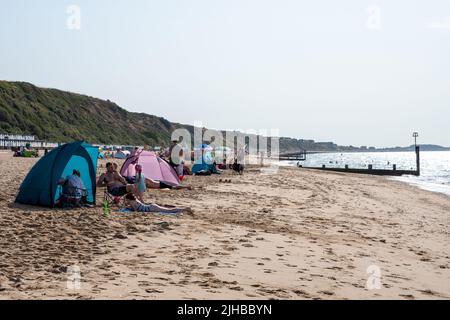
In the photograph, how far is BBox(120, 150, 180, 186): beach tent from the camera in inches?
644

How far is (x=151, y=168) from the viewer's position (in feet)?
55.3

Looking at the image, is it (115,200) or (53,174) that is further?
(115,200)

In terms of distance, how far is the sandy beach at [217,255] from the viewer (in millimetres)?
5250

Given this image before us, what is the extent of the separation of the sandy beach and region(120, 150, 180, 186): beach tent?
4937 mm

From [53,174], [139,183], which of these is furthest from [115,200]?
[53,174]

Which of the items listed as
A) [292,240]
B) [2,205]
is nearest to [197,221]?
[292,240]

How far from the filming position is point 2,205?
10.6m

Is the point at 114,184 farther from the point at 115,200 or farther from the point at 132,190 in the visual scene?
the point at 132,190

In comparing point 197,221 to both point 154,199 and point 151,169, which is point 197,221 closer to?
point 154,199

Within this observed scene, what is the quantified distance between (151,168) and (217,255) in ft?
34.0

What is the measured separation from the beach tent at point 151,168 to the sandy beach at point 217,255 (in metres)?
4.94

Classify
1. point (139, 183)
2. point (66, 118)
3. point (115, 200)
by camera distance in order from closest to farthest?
point (115, 200)
point (139, 183)
point (66, 118)

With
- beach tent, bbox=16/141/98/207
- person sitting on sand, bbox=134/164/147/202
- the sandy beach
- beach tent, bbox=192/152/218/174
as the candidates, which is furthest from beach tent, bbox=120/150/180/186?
beach tent, bbox=192/152/218/174

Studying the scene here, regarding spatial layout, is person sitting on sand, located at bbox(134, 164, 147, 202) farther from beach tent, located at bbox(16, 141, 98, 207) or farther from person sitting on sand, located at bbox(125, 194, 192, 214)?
beach tent, located at bbox(16, 141, 98, 207)
